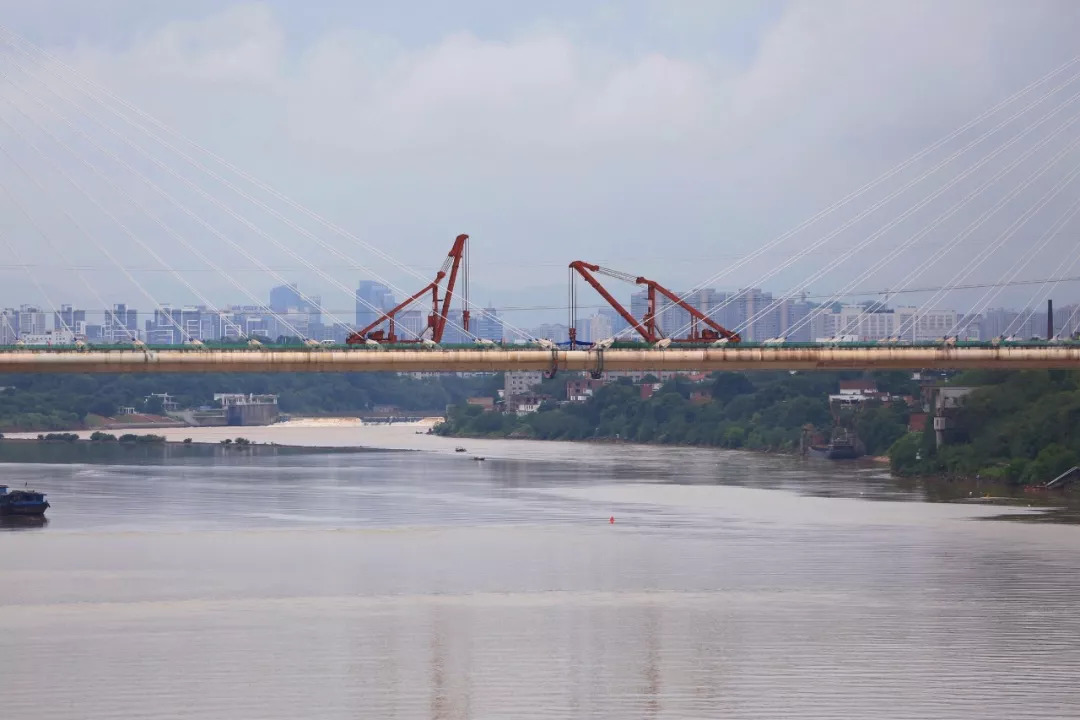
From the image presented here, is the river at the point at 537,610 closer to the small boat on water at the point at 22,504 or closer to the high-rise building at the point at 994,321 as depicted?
the small boat on water at the point at 22,504

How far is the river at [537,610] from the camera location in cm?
2155

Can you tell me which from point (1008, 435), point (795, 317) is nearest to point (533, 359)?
point (1008, 435)

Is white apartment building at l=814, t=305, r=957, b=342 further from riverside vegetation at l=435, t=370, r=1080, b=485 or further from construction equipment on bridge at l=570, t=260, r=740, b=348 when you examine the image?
construction equipment on bridge at l=570, t=260, r=740, b=348

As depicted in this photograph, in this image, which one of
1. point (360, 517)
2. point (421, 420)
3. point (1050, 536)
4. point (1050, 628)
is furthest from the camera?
point (421, 420)

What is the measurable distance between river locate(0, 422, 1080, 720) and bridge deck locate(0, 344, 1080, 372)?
4215 millimetres

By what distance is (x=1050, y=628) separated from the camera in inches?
1032

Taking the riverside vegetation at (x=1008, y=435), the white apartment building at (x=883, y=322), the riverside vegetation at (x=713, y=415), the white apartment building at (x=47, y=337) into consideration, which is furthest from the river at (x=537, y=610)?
the white apartment building at (x=883, y=322)

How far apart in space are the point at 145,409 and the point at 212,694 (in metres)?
124

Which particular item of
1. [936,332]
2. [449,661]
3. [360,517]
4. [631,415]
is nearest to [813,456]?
[631,415]

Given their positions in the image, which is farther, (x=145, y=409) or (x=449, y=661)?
(x=145, y=409)

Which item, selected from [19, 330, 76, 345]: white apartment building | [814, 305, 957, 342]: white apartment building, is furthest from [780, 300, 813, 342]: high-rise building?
[19, 330, 76, 345]: white apartment building

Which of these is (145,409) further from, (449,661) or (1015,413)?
(449,661)

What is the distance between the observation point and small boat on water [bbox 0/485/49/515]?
46.6 m

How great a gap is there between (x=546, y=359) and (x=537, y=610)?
20.1 meters
